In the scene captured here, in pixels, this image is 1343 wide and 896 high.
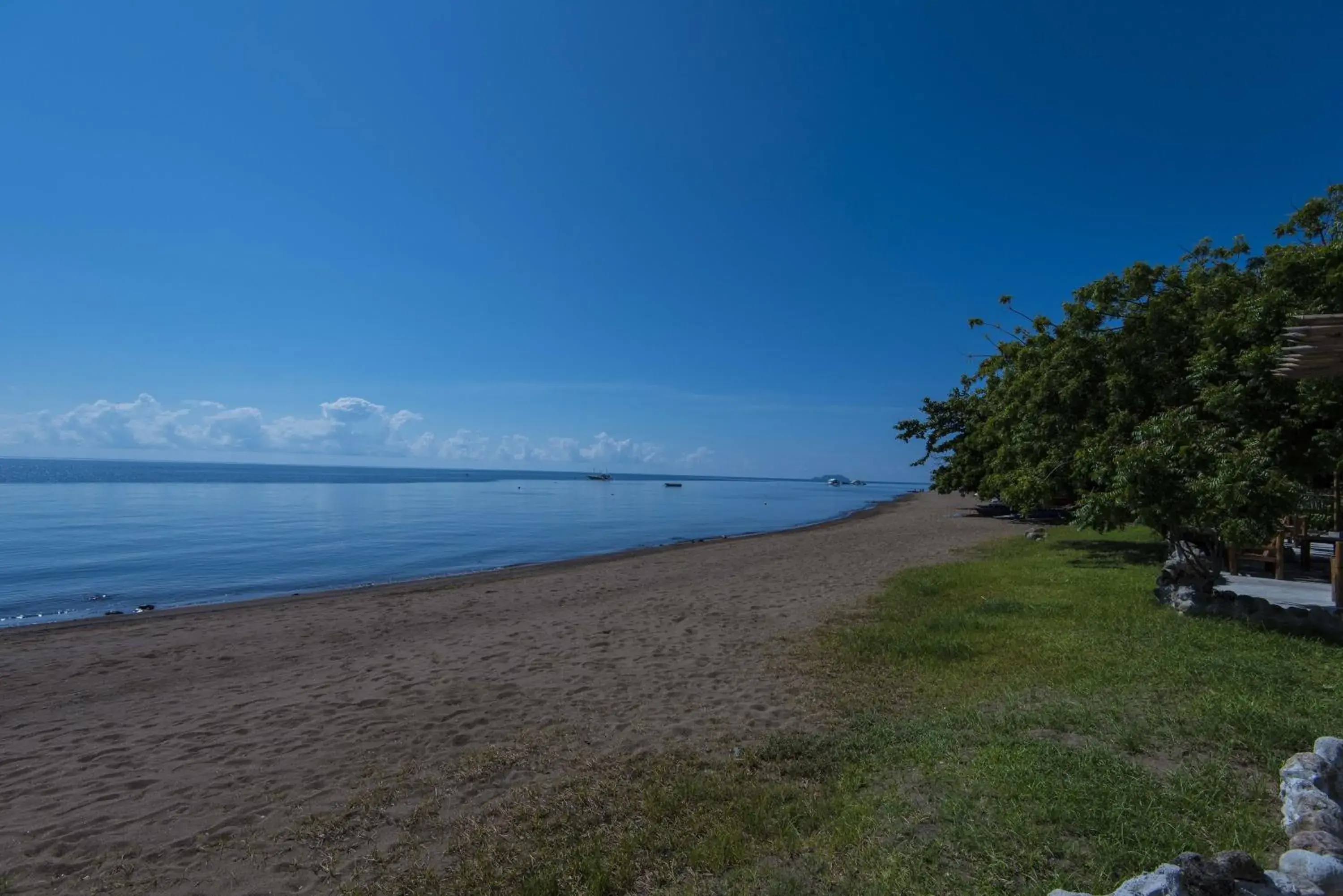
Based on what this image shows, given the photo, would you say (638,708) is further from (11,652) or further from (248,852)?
(11,652)

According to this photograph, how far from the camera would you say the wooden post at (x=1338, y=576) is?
9.41 meters

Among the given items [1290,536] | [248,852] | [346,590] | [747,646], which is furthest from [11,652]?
[1290,536]

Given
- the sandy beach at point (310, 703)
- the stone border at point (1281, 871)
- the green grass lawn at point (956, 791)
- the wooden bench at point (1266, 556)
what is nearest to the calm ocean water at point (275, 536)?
the sandy beach at point (310, 703)

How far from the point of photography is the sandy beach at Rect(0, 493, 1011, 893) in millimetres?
4789

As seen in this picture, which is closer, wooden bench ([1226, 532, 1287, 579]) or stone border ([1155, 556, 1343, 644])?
A: stone border ([1155, 556, 1343, 644])

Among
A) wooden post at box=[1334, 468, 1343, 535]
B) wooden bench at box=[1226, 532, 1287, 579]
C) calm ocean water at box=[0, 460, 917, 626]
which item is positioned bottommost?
calm ocean water at box=[0, 460, 917, 626]

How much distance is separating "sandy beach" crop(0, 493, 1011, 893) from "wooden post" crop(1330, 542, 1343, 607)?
676cm

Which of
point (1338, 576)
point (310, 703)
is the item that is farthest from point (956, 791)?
point (1338, 576)

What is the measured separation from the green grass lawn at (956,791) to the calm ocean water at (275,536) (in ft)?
50.0

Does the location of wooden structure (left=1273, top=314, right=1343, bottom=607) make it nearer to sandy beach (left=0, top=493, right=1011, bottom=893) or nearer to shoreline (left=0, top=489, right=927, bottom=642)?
sandy beach (left=0, top=493, right=1011, bottom=893)

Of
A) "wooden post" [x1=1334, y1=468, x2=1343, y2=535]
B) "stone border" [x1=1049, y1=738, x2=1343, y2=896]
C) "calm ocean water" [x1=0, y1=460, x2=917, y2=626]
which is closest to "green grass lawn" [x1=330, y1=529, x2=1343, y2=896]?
"stone border" [x1=1049, y1=738, x2=1343, y2=896]

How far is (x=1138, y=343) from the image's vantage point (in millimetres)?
13289

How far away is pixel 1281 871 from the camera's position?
321cm

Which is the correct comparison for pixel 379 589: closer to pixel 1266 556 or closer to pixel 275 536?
pixel 275 536
